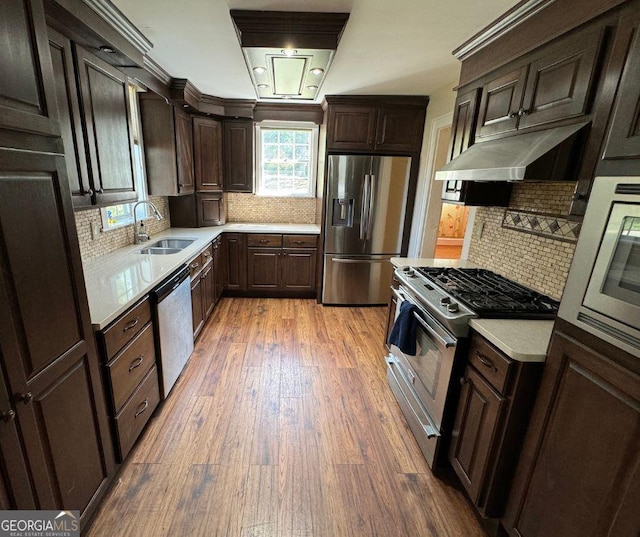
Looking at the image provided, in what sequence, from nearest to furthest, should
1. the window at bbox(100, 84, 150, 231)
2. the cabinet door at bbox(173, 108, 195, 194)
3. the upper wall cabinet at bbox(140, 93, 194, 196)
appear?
the window at bbox(100, 84, 150, 231) → the upper wall cabinet at bbox(140, 93, 194, 196) → the cabinet door at bbox(173, 108, 195, 194)

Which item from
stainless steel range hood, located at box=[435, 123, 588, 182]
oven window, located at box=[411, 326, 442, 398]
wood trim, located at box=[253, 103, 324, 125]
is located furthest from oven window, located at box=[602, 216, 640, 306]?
wood trim, located at box=[253, 103, 324, 125]

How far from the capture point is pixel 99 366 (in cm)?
143

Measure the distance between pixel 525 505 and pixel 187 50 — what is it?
330cm

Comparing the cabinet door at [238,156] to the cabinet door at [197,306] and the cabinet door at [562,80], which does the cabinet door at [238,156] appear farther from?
the cabinet door at [562,80]

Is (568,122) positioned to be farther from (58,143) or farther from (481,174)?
(58,143)

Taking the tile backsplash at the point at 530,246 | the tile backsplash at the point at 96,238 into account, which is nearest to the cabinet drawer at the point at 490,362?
Answer: the tile backsplash at the point at 530,246

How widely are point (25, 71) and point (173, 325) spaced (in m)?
1.61

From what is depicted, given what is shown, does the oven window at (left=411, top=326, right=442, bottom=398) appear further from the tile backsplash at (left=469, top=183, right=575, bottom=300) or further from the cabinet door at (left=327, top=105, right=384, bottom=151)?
the cabinet door at (left=327, top=105, right=384, bottom=151)

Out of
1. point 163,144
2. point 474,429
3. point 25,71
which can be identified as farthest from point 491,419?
point 163,144

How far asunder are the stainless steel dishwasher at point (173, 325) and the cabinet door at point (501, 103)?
2.32 m

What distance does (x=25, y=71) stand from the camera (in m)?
1.00

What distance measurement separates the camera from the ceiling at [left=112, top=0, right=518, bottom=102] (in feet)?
5.45

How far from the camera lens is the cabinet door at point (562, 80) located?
1298 millimetres

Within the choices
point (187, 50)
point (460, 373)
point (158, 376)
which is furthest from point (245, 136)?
point (460, 373)
